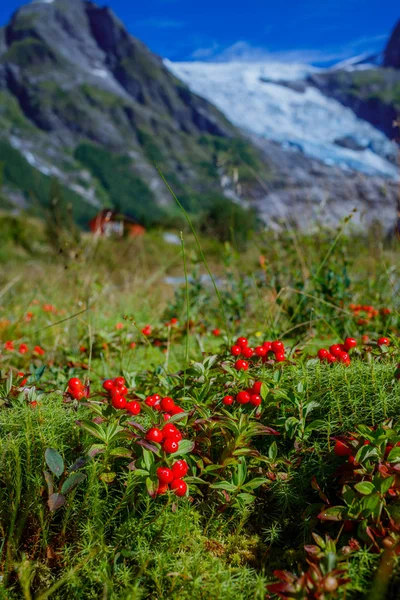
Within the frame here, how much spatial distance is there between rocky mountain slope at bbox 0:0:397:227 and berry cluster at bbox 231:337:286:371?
112 metres

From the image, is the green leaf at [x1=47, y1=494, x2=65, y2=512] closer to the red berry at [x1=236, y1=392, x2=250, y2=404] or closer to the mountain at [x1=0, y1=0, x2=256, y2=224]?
the red berry at [x1=236, y1=392, x2=250, y2=404]

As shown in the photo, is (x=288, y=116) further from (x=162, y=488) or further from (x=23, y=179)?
(x=162, y=488)

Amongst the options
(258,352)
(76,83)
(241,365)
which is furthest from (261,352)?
(76,83)

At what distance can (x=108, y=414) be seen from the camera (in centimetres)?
164

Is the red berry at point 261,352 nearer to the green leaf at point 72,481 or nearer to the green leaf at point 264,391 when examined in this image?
the green leaf at point 264,391

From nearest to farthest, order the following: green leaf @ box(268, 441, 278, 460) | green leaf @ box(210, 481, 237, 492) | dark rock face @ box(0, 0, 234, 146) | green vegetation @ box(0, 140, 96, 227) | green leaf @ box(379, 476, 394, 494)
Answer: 1. green leaf @ box(379, 476, 394, 494)
2. green leaf @ box(210, 481, 237, 492)
3. green leaf @ box(268, 441, 278, 460)
4. green vegetation @ box(0, 140, 96, 227)
5. dark rock face @ box(0, 0, 234, 146)

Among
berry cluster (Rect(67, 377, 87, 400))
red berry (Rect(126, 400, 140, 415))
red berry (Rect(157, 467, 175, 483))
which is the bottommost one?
red berry (Rect(157, 467, 175, 483))

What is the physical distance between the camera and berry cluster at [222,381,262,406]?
5.53 feet

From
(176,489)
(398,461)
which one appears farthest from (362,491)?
(176,489)

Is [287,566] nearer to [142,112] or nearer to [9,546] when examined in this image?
[9,546]

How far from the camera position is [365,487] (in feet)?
4.46

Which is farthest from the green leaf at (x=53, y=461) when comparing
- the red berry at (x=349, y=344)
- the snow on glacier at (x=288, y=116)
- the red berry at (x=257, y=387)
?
the snow on glacier at (x=288, y=116)

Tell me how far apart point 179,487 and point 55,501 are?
0.36m

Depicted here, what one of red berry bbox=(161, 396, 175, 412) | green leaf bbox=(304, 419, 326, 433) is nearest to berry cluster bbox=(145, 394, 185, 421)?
red berry bbox=(161, 396, 175, 412)
